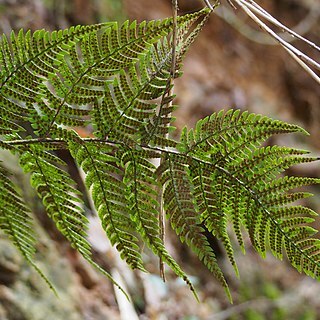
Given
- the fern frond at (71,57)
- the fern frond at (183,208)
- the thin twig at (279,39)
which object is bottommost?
the fern frond at (183,208)

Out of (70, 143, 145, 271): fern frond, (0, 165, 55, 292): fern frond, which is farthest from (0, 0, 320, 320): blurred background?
(70, 143, 145, 271): fern frond

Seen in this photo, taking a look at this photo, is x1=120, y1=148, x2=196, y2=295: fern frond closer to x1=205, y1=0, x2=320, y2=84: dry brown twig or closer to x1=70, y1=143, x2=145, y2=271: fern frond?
x1=70, y1=143, x2=145, y2=271: fern frond

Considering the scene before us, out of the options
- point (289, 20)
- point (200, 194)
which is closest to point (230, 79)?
point (289, 20)

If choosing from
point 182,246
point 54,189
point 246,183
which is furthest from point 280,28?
point 182,246

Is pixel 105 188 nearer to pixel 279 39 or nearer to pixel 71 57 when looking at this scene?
pixel 71 57

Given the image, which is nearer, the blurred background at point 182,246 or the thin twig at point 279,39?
the thin twig at point 279,39

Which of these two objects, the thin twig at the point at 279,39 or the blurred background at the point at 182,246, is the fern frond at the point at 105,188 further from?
the blurred background at the point at 182,246

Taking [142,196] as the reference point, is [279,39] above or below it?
above

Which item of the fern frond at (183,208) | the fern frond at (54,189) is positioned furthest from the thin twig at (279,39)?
the fern frond at (54,189)

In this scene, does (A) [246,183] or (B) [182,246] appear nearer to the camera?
(A) [246,183]
